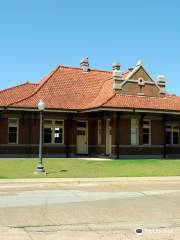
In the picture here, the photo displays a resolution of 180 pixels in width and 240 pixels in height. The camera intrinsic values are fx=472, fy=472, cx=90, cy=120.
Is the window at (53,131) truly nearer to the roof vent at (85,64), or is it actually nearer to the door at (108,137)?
the door at (108,137)

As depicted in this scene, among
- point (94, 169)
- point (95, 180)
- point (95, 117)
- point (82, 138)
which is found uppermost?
point (95, 117)

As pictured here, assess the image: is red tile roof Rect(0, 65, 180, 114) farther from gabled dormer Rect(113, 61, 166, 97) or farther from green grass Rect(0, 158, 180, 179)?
green grass Rect(0, 158, 180, 179)

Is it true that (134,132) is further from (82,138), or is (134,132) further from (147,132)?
(82,138)

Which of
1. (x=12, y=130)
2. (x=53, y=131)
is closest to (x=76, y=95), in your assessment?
(x=53, y=131)

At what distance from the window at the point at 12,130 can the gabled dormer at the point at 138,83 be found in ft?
25.1

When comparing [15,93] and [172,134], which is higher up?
[15,93]

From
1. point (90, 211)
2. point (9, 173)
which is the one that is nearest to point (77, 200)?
point (90, 211)

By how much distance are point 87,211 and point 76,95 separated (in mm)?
25059

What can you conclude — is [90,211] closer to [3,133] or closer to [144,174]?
[144,174]

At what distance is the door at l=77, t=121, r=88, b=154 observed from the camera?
3584 cm

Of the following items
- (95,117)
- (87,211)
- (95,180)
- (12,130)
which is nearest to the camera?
(87,211)

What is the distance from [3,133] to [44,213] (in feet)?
74.6

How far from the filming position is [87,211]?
11.6m

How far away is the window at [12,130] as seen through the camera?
1325 inches
